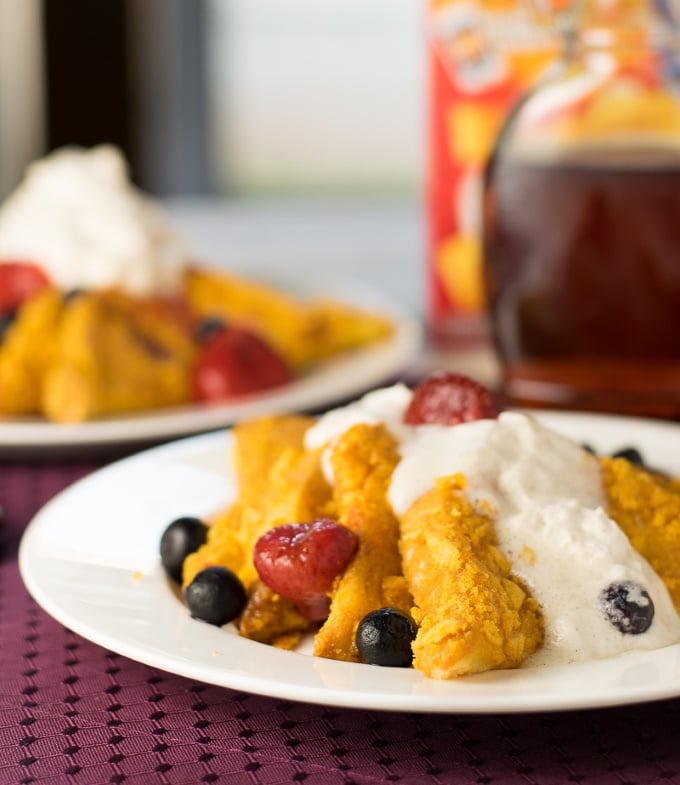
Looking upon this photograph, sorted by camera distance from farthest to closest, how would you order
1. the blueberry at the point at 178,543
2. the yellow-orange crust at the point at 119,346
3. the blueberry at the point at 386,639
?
the yellow-orange crust at the point at 119,346, the blueberry at the point at 178,543, the blueberry at the point at 386,639

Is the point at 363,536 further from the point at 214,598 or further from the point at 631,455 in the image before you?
the point at 631,455

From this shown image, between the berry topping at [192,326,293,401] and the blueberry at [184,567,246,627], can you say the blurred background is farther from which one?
the blueberry at [184,567,246,627]

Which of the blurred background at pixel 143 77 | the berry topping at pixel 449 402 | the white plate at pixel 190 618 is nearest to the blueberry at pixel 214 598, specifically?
the white plate at pixel 190 618

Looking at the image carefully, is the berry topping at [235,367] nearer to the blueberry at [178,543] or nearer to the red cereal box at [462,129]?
the red cereal box at [462,129]

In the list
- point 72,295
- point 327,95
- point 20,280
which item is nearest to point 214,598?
point 72,295

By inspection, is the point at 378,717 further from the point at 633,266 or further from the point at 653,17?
the point at 653,17

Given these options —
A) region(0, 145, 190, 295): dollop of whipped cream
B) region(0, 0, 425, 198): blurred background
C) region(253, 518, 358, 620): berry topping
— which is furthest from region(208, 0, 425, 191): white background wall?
region(253, 518, 358, 620): berry topping
